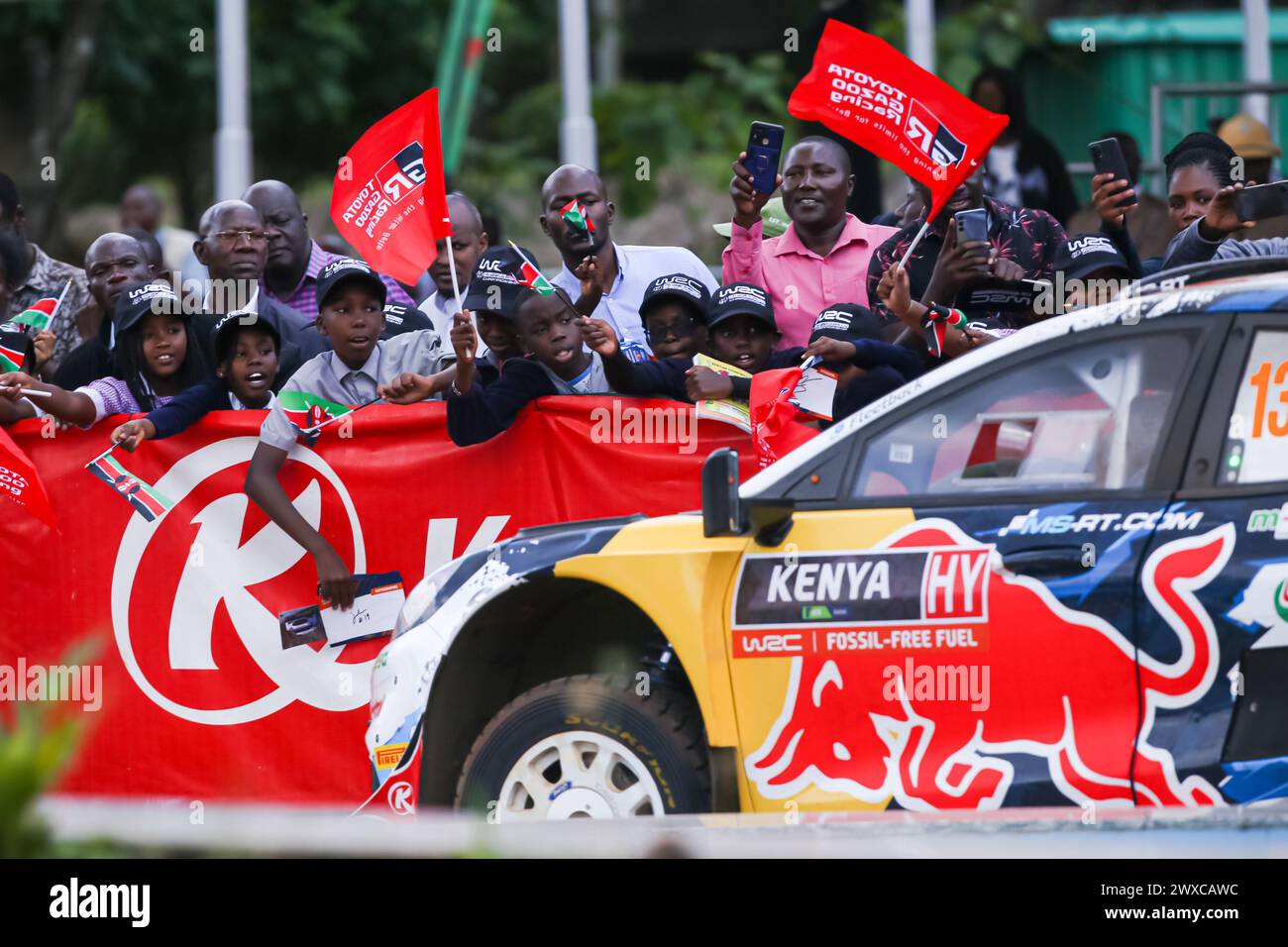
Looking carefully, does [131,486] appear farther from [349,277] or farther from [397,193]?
[397,193]

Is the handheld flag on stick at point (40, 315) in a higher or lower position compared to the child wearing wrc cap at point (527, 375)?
higher

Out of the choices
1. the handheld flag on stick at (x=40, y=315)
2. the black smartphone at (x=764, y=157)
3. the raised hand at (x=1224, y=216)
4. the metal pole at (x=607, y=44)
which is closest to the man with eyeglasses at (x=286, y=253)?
the handheld flag on stick at (x=40, y=315)

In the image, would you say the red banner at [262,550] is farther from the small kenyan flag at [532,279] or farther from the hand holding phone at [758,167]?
the hand holding phone at [758,167]

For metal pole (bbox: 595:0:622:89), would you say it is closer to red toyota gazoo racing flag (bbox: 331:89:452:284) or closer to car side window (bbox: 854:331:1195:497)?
red toyota gazoo racing flag (bbox: 331:89:452:284)

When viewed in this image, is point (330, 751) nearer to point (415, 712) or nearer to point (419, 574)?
point (419, 574)

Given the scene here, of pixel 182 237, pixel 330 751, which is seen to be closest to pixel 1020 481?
pixel 330 751

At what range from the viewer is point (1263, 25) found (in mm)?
14883

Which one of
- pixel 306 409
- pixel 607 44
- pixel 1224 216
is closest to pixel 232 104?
pixel 306 409

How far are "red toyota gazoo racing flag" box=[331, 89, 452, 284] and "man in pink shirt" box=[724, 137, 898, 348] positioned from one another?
127cm

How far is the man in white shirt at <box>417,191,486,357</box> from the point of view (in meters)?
9.36

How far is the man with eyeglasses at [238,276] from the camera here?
29.6 ft

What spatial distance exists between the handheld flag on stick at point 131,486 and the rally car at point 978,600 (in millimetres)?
2921

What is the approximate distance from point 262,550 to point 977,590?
390cm

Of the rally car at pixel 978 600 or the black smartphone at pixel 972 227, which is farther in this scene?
the black smartphone at pixel 972 227
